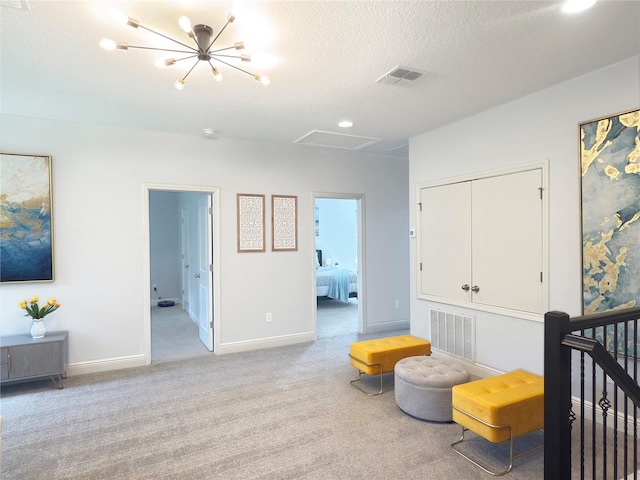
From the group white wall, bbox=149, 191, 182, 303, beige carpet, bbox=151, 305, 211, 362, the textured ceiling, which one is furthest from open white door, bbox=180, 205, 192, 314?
the textured ceiling

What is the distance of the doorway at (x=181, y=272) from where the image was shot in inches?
182

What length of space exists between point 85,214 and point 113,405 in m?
2.01

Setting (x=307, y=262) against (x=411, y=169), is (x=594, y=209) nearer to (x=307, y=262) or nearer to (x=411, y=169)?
(x=411, y=169)

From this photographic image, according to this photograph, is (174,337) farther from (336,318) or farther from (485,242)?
(485,242)

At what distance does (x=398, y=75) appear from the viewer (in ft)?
9.23

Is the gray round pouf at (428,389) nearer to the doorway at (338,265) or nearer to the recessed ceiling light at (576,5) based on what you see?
the doorway at (338,265)

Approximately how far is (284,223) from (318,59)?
8.86 feet

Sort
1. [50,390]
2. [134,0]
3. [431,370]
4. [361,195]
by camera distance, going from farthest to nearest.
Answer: [361,195], [50,390], [431,370], [134,0]

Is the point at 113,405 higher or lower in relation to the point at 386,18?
lower

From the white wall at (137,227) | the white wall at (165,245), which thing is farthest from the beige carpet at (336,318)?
the white wall at (165,245)

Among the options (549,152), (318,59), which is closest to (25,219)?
(318,59)

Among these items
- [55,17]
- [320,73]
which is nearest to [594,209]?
[320,73]

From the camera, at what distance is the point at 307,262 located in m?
5.19

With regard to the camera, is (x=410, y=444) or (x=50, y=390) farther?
(x=50, y=390)
